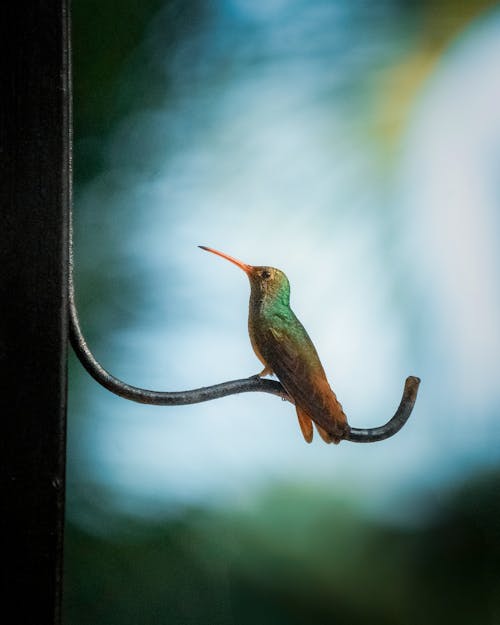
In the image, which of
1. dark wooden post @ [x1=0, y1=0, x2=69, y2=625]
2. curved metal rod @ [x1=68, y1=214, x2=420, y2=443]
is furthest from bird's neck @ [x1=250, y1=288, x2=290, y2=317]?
dark wooden post @ [x1=0, y1=0, x2=69, y2=625]

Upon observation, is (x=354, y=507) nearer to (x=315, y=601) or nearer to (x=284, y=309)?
(x=315, y=601)

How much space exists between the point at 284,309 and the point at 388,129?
1.47 feet

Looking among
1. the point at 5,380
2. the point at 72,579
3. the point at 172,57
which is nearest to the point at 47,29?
the point at 5,380

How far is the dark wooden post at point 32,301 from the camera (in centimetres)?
32

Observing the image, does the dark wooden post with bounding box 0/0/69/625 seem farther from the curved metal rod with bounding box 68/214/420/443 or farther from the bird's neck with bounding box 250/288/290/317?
the bird's neck with bounding box 250/288/290/317

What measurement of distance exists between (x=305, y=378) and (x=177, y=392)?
0.13 metres

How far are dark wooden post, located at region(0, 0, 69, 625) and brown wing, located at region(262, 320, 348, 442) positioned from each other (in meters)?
0.19

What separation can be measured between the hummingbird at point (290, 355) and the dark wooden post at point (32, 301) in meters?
0.18

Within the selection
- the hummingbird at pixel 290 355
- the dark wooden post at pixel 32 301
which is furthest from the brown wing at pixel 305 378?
the dark wooden post at pixel 32 301

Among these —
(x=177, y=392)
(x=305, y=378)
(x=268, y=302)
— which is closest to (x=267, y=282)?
(x=268, y=302)

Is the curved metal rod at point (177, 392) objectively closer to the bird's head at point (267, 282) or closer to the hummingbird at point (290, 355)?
the hummingbird at point (290, 355)

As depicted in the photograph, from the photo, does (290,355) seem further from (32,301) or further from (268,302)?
(32,301)

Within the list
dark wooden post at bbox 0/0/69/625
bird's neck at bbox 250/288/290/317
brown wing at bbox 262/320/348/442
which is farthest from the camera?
bird's neck at bbox 250/288/290/317

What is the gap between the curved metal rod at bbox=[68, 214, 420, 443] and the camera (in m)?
0.34
